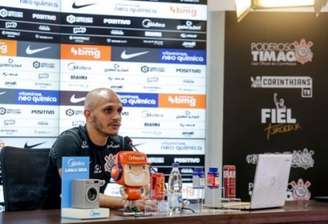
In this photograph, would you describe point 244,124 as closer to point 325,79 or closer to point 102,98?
point 325,79

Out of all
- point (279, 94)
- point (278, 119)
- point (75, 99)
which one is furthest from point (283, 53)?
point (75, 99)

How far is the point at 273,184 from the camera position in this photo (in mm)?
2990

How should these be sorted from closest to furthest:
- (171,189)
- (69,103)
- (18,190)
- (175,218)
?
(175,218)
(171,189)
(18,190)
(69,103)

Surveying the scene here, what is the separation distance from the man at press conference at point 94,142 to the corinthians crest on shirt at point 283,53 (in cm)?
183

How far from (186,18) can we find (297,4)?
1.37m

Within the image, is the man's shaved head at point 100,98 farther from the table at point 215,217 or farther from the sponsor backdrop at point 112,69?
the sponsor backdrop at point 112,69

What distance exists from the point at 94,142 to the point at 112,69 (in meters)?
1.28

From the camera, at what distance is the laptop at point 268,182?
9.43 feet

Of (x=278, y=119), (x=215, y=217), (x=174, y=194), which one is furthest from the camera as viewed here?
(x=278, y=119)

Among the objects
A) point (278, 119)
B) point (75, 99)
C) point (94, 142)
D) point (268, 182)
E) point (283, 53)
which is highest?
point (283, 53)

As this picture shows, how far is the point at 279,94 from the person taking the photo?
4844 millimetres

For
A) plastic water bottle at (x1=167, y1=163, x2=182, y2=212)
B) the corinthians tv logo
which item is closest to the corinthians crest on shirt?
the corinthians tv logo

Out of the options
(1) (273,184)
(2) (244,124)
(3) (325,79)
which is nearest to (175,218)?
(1) (273,184)

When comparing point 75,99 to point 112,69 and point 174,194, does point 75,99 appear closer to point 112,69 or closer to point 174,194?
point 112,69
